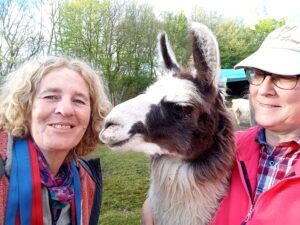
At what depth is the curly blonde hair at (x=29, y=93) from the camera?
203cm

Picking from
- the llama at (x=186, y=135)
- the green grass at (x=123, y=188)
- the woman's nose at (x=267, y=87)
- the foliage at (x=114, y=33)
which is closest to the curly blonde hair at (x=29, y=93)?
the llama at (x=186, y=135)

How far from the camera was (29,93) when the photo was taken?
6.63 feet

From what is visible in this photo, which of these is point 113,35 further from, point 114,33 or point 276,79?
point 276,79

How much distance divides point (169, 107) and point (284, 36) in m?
0.64

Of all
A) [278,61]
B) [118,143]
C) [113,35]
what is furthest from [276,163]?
[113,35]

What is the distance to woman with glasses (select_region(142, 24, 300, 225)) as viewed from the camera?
162cm

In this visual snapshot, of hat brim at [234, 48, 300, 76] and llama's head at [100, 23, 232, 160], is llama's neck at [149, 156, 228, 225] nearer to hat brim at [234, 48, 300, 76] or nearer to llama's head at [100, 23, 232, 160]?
llama's head at [100, 23, 232, 160]

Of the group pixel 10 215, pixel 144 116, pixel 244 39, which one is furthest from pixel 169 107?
pixel 244 39

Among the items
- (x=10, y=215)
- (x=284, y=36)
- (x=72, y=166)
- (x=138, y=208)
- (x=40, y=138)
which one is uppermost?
(x=284, y=36)

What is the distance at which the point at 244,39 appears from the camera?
3319 cm

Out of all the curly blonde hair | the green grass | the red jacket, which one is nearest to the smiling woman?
the curly blonde hair

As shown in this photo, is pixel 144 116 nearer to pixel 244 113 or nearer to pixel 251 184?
pixel 251 184

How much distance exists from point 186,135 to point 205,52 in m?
0.43

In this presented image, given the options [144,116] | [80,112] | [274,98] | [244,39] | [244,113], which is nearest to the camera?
[274,98]
